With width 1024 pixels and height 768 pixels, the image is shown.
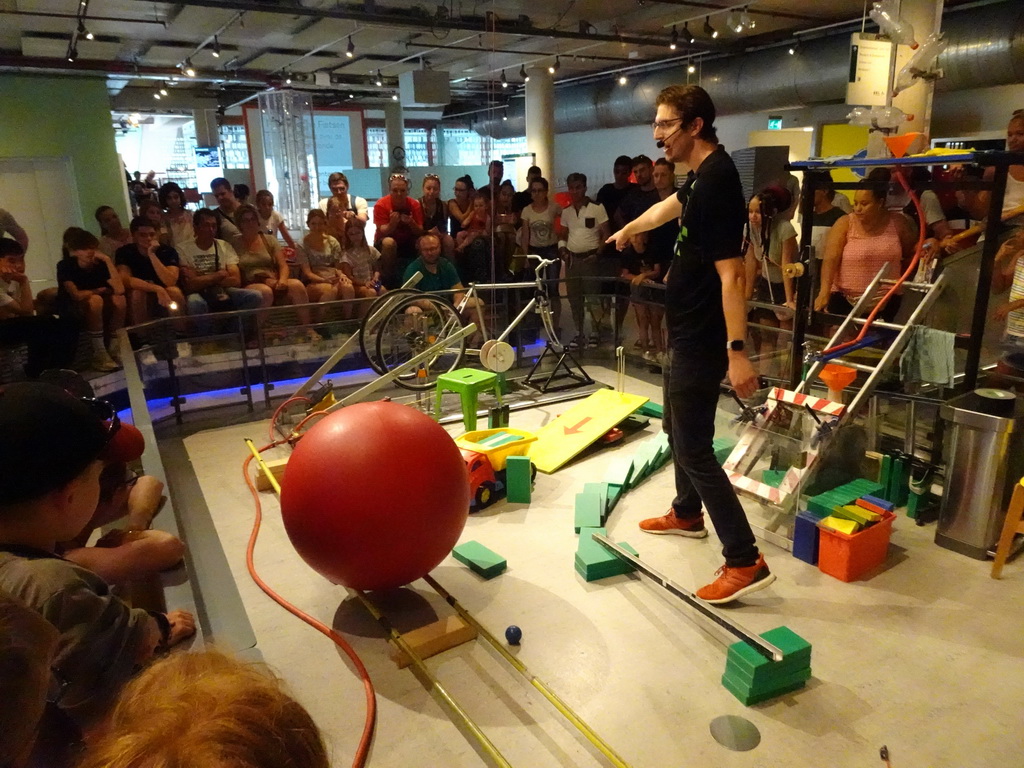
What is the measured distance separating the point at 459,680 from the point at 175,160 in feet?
42.2

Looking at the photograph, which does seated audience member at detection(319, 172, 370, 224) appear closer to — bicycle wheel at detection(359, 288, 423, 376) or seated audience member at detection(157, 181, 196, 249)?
seated audience member at detection(157, 181, 196, 249)

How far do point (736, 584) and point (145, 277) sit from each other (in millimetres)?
5079

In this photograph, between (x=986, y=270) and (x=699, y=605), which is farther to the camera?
(x=986, y=270)

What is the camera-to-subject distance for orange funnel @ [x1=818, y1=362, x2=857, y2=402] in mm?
3705

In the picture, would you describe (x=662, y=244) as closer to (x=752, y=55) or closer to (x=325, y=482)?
(x=752, y=55)

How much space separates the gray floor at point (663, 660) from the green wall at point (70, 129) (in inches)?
344

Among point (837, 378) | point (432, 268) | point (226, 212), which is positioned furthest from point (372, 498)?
point (226, 212)

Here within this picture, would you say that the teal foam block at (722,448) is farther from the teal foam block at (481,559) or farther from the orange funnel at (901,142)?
the orange funnel at (901,142)

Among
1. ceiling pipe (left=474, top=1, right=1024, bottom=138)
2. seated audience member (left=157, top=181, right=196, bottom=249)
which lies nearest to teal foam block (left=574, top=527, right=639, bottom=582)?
seated audience member (left=157, top=181, right=196, bottom=249)

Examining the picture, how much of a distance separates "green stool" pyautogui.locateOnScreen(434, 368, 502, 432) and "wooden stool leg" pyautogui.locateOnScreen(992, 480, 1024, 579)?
9.42ft

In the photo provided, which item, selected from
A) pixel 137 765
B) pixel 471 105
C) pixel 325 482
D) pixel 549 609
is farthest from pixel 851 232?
pixel 471 105

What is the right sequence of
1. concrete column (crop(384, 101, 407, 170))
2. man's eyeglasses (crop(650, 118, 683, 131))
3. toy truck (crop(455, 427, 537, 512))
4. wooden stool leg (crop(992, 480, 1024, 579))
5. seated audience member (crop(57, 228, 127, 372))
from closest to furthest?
man's eyeglasses (crop(650, 118, 683, 131))
wooden stool leg (crop(992, 480, 1024, 579))
toy truck (crop(455, 427, 537, 512))
seated audience member (crop(57, 228, 127, 372))
concrete column (crop(384, 101, 407, 170))

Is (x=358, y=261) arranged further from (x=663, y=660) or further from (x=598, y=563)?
(x=663, y=660)

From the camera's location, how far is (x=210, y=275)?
20.1 feet
